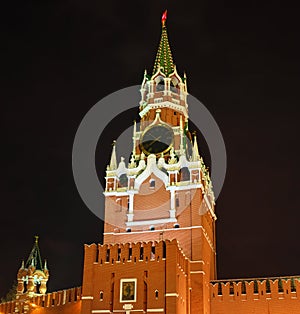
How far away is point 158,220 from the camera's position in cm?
3834

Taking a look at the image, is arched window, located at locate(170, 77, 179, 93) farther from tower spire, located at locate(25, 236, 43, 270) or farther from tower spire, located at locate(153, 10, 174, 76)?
tower spire, located at locate(25, 236, 43, 270)

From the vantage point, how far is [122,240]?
3850 cm

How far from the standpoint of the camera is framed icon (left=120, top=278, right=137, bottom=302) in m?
31.2

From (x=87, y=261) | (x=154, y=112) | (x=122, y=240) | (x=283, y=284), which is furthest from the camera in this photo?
(x=154, y=112)

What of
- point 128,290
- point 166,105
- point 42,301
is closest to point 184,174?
point 166,105

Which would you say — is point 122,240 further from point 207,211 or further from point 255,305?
point 255,305

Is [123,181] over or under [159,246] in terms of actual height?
over

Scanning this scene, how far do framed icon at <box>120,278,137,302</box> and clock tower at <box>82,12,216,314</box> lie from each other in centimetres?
2

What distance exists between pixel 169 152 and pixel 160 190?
359 centimetres

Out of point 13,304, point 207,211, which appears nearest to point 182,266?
point 207,211

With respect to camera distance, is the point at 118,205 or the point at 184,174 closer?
the point at 118,205

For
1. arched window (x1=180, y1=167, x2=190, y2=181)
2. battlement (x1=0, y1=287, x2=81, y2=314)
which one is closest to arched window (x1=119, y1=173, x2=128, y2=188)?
arched window (x1=180, y1=167, x2=190, y2=181)

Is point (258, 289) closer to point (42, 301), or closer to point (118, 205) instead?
point (118, 205)

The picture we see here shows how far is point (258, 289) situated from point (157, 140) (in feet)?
43.7
